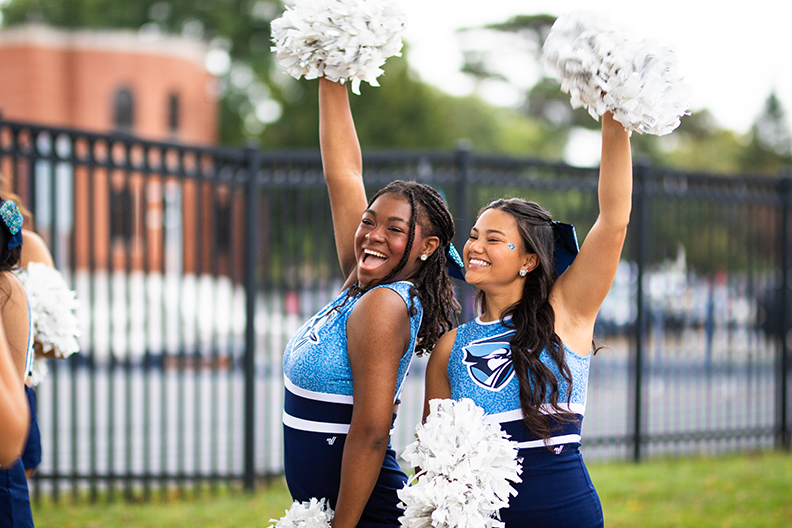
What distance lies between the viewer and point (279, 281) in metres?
5.55

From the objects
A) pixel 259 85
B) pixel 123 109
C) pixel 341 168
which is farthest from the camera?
pixel 259 85

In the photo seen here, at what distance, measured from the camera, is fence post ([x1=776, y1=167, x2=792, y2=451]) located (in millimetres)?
6891

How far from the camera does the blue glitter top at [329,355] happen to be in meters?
2.06

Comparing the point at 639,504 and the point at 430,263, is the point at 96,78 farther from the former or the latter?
the point at 430,263

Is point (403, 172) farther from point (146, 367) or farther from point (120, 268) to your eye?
point (120, 268)

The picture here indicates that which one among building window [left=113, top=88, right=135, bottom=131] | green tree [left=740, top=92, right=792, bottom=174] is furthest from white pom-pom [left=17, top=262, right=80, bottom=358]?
green tree [left=740, top=92, right=792, bottom=174]

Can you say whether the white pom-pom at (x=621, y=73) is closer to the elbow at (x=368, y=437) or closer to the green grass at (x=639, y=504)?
the elbow at (x=368, y=437)

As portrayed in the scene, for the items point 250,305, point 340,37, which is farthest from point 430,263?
point 250,305

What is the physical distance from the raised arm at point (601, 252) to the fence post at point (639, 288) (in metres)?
4.24

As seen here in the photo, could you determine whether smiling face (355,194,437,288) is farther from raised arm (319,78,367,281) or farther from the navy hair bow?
the navy hair bow

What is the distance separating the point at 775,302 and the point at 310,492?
6226 mm

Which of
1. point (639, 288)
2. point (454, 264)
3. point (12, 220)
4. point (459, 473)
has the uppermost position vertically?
point (12, 220)

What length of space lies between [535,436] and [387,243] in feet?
2.25

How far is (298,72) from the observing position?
236 cm
